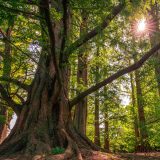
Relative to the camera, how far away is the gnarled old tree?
6.32m

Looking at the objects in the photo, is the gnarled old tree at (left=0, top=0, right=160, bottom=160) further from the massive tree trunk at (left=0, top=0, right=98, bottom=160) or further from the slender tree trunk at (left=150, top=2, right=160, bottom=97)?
the slender tree trunk at (left=150, top=2, right=160, bottom=97)

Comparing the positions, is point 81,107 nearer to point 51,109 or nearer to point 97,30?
point 51,109

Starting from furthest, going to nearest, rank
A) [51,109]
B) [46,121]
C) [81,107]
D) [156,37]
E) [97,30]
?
[81,107] < [156,37] < [51,109] < [46,121] < [97,30]

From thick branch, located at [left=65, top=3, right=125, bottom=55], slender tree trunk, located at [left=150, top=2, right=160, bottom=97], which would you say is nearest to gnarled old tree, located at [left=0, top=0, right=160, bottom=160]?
thick branch, located at [left=65, top=3, right=125, bottom=55]

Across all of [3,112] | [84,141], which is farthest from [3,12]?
[3,112]

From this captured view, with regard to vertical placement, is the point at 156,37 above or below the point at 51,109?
above

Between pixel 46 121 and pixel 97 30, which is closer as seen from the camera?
pixel 97 30

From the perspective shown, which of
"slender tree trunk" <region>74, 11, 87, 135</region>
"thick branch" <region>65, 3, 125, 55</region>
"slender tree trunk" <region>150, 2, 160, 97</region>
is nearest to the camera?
"thick branch" <region>65, 3, 125, 55</region>

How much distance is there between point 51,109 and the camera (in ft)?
24.2

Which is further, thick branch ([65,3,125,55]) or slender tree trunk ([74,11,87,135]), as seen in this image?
slender tree trunk ([74,11,87,135])

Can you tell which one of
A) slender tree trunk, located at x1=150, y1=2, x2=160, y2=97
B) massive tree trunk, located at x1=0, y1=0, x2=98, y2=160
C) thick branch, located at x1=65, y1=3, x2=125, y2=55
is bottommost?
massive tree trunk, located at x1=0, y1=0, x2=98, y2=160

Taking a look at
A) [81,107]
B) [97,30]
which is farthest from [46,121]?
[81,107]

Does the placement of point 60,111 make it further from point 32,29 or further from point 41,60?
point 32,29

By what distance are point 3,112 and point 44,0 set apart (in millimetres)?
10189
